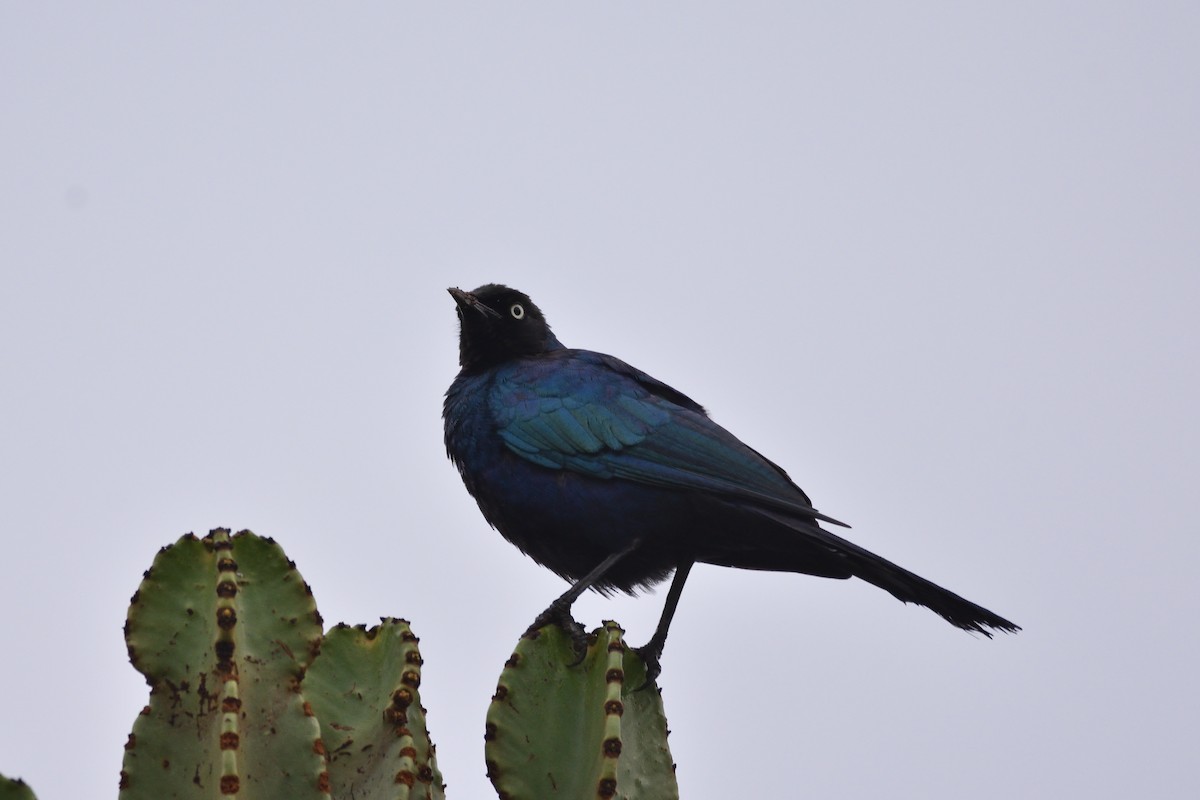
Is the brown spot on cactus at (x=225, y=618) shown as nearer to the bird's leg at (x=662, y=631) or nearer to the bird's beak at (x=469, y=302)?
the bird's leg at (x=662, y=631)

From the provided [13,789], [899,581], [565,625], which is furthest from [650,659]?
[13,789]

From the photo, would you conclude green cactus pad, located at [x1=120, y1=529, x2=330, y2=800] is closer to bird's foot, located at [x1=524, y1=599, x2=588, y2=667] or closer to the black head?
bird's foot, located at [x1=524, y1=599, x2=588, y2=667]

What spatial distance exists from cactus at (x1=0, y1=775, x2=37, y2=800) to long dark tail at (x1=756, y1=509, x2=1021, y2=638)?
116 inches

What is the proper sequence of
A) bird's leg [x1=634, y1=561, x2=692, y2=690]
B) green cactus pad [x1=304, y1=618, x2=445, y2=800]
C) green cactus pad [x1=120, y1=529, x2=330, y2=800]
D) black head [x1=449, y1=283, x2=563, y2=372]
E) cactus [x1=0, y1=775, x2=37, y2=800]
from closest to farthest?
1. cactus [x1=0, y1=775, x2=37, y2=800]
2. green cactus pad [x1=120, y1=529, x2=330, y2=800]
3. green cactus pad [x1=304, y1=618, x2=445, y2=800]
4. bird's leg [x1=634, y1=561, x2=692, y2=690]
5. black head [x1=449, y1=283, x2=563, y2=372]

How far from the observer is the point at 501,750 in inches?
165

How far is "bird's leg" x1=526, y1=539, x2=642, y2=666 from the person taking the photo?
4570 mm

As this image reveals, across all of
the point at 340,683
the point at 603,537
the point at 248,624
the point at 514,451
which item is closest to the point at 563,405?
the point at 514,451

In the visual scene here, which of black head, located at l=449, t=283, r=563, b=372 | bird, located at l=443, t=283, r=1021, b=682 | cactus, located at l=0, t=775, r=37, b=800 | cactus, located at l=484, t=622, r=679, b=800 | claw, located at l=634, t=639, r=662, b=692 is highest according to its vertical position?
black head, located at l=449, t=283, r=563, b=372

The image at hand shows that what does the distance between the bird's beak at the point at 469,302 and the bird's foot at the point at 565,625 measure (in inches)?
91.4

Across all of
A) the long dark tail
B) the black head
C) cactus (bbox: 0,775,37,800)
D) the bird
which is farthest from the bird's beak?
cactus (bbox: 0,775,37,800)

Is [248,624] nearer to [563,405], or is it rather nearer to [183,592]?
[183,592]

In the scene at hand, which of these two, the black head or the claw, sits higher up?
the black head

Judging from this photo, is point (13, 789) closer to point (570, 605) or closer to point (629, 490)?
point (570, 605)

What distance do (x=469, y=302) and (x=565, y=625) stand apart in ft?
8.65
